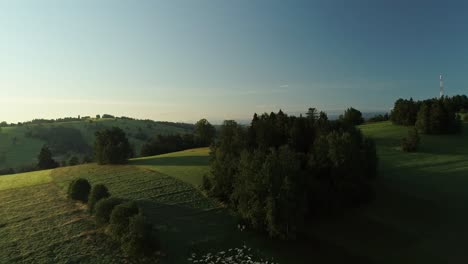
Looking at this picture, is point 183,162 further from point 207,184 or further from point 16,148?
point 16,148

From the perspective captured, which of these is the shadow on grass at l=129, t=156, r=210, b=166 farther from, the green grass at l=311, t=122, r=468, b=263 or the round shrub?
the green grass at l=311, t=122, r=468, b=263

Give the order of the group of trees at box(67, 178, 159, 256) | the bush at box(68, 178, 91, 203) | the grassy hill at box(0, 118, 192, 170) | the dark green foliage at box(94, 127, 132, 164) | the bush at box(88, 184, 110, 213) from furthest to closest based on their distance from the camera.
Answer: the grassy hill at box(0, 118, 192, 170) → the dark green foliage at box(94, 127, 132, 164) → the bush at box(68, 178, 91, 203) → the bush at box(88, 184, 110, 213) → the group of trees at box(67, 178, 159, 256)

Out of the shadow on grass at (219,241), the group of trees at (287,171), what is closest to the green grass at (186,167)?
the group of trees at (287,171)

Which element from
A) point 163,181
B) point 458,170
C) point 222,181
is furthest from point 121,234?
point 458,170

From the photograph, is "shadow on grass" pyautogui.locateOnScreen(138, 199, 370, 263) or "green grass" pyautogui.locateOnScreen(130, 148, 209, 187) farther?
"green grass" pyautogui.locateOnScreen(130, 148, 209, 187)

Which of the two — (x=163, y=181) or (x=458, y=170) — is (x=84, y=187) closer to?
(x=163, y=181)

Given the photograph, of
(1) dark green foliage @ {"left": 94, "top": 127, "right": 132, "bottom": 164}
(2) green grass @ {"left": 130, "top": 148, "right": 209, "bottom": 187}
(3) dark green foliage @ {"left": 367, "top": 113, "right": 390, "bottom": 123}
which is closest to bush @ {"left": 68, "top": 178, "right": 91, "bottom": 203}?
(2) green grass @ {"left": 130, "top": 148, "right": 209, "bottom": 187}
